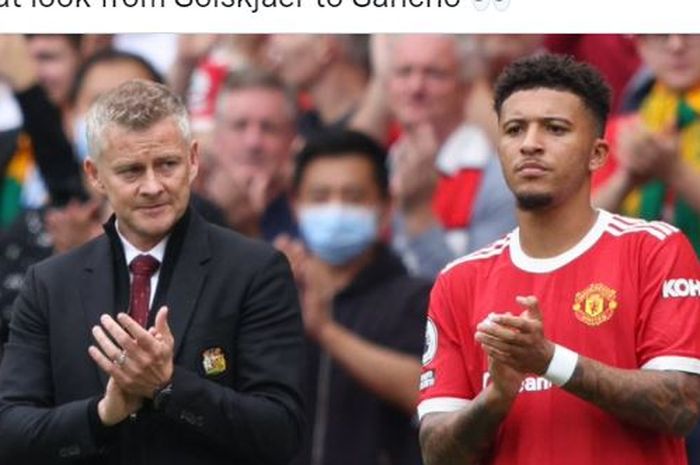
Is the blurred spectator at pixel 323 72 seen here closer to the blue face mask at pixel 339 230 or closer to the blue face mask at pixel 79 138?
the blue face mask at pixel 339 230

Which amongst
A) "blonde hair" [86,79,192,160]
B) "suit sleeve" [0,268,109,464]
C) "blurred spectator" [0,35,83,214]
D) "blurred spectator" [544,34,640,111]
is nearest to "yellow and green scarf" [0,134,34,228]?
"blurred spectator" [0,35,83,214]

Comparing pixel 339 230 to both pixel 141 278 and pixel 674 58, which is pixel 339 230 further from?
pixel 141 278

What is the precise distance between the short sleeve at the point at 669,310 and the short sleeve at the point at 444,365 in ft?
1.54

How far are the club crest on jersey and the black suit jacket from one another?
29.4 inches

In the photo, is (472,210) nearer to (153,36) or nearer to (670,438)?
(153,36)

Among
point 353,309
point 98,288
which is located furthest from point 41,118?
point 98,288

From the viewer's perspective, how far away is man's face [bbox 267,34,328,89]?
7.52 meters

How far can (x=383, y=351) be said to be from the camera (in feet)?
24.1

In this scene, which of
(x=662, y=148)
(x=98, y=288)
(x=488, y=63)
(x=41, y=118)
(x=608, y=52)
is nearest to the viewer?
(x=98, y=288)

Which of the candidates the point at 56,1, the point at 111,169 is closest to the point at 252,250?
the point at 111,169

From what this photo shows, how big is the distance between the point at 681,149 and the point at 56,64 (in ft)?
8.41

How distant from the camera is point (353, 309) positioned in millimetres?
7438

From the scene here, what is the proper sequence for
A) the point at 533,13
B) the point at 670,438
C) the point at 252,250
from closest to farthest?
the point at 670,438 < the point at 252,250 < the point at 533,13

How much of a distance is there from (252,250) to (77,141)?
2.96m
